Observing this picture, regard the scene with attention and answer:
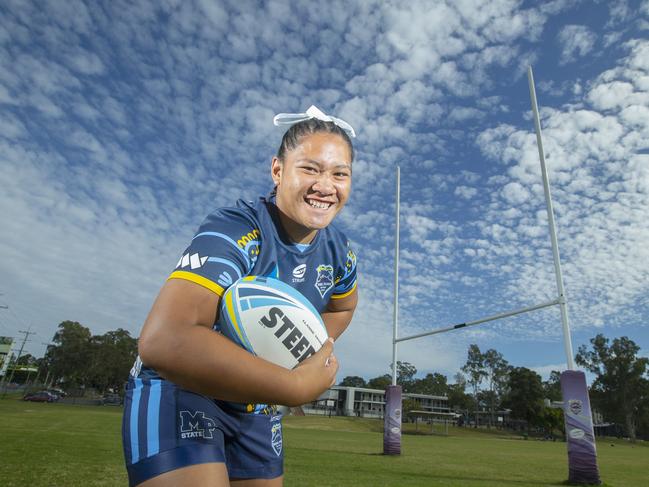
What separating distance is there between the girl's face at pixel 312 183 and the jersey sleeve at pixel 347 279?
0.44m

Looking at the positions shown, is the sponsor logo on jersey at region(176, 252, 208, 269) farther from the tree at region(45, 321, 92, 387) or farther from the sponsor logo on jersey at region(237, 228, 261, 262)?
the tree at region(45, 321, 92, 387)

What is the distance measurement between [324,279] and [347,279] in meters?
0.27

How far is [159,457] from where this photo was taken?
152cm

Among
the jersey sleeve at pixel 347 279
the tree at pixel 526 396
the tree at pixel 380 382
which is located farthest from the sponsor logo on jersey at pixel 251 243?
the tree at pixel 380 382

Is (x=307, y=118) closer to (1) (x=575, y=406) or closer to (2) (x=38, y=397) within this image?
(1) (x=575, y=406)

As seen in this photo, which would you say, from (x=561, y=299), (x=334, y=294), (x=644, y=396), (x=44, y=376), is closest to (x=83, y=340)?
(x=44, y=376)

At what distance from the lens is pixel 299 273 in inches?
81.4

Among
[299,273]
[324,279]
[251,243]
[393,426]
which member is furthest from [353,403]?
[251,243]

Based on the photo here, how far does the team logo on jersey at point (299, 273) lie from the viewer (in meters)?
2.05

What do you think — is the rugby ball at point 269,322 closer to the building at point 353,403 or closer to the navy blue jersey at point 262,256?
the navy blue jersey at point 262,256

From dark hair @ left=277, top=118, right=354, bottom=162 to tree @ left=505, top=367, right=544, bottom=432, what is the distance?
67824 mm

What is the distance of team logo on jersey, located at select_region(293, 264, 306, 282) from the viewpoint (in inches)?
80.7

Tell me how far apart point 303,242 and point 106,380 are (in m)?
68.4

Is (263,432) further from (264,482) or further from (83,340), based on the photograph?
(83,340)
